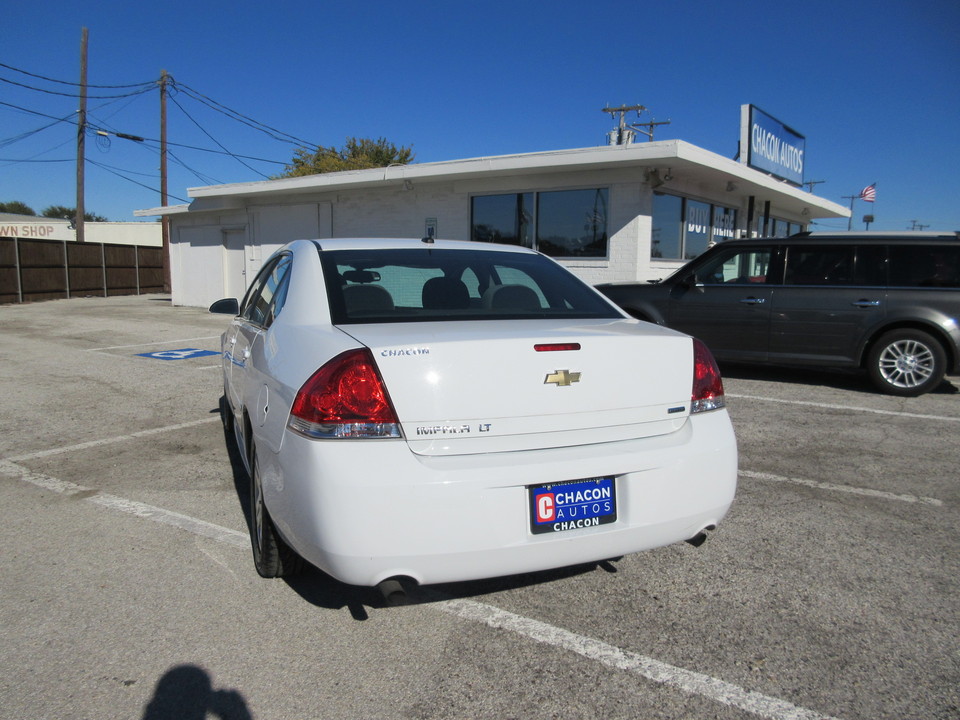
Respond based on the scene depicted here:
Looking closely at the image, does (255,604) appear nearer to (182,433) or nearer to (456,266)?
(456,266)

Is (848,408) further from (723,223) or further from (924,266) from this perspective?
(723,223)

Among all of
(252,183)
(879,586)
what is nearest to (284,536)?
(879,586)

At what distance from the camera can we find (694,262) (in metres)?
8.55

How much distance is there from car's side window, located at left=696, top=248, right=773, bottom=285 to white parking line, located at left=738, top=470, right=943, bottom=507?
4.16 meters

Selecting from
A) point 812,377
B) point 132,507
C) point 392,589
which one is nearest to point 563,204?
point 812,377

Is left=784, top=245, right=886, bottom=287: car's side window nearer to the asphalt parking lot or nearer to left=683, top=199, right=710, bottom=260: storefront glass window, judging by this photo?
the asphalt parking lot

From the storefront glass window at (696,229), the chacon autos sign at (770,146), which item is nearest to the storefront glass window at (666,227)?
the storefront glass window at (696,229)

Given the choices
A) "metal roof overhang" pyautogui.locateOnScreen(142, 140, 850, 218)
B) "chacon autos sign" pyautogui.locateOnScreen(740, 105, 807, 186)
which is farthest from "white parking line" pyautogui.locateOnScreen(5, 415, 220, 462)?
"chacon autos sign" pyautogui.locateOnScreen(740, 105, 807, 186)

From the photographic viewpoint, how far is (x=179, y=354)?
10703 millimetres

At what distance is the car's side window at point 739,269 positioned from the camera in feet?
26.9

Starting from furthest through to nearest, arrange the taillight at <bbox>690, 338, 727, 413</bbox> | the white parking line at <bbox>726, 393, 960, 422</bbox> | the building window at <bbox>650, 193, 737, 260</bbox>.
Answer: the building window at <bbox>650, 193, 737, 260</bbox>, the white parking line at <bbox>726, 393, 960, 422</bbox>, the taillight at <bbox>690, 338, 727, 413</bbox>

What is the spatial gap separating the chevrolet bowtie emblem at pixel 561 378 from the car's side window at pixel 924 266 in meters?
6.64

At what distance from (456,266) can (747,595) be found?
204cm

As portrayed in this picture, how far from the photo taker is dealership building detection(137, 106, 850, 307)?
1206 cm
